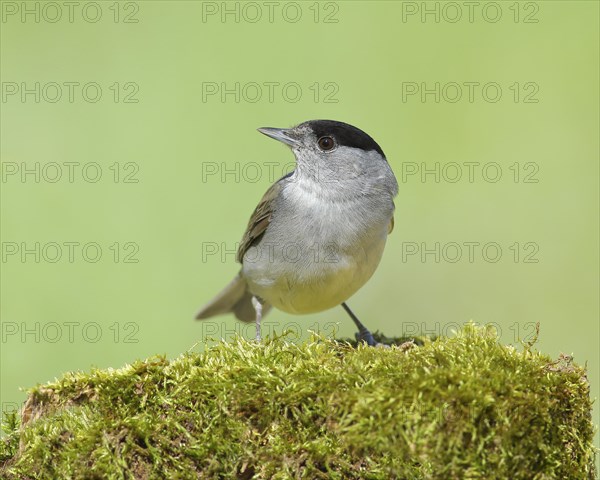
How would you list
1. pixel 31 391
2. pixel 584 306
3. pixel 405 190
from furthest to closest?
pixel 405 190
pixel 584 306
pixel 31 391

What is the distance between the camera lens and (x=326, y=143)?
640 cm

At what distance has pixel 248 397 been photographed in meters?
3.80

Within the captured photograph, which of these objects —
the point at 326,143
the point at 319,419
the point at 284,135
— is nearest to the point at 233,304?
the point at 284,135

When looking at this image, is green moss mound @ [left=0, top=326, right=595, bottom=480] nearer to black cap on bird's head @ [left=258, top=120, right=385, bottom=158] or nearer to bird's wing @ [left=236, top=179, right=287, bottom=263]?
bird's wing @ [left=236, top=179, right=287, bottom=263]

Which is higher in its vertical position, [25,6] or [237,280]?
[25,6]

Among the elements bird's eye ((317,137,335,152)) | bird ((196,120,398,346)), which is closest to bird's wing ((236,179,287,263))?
bird ((196,120,398,346))

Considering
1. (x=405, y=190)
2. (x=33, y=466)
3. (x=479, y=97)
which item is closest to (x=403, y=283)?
(x=405, y=190)

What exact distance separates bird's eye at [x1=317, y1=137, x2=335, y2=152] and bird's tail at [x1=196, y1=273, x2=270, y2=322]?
1696mm

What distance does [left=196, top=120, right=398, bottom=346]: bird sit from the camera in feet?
19.5

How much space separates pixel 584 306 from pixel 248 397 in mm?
6787

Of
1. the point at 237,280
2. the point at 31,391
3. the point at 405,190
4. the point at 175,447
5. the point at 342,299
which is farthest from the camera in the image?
the point at 405,190

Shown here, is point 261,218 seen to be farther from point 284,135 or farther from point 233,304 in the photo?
point 233,304

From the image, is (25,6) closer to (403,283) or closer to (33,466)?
(403,283)

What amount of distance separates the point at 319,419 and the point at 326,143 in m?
3.13
